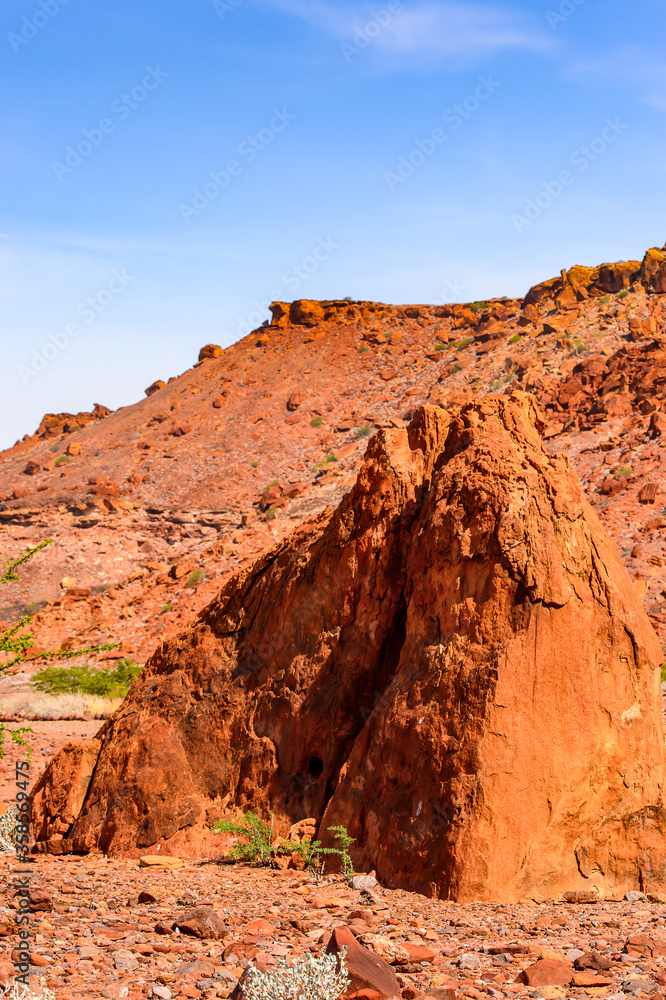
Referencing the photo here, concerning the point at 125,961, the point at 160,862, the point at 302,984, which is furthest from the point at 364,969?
the point at 160,862

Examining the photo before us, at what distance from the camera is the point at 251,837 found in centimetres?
819

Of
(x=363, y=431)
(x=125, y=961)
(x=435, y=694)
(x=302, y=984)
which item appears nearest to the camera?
(x=302, y=984)

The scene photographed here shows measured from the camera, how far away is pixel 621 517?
25.4m

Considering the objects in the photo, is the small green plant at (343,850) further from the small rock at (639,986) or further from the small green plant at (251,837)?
the small rock at (639,986)

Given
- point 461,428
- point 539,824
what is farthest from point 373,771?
point 461,428

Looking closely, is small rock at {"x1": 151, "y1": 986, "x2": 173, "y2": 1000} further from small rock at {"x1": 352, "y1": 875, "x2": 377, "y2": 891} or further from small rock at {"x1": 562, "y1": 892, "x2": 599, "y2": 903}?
small rock at {"x1": 562, "y1": 892, "x2": 599, "y2": 903}

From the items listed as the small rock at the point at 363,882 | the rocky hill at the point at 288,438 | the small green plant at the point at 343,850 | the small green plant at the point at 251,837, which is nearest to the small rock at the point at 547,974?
the small rock at the point at 363,882

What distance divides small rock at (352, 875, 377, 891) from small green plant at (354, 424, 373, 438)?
142ft

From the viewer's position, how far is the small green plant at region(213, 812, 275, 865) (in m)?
7.84

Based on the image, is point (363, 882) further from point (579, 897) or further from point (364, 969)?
point (364, 969)

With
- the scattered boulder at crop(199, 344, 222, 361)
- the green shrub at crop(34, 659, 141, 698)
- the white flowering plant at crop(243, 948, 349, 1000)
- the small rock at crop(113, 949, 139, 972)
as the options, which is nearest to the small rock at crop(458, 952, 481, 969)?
the white flowering plant at crop(243, 948, 349, 1000)

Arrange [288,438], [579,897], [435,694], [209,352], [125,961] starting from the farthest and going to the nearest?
[209,352] < [288,438] < [435,694] < [579,897] < [125,961]

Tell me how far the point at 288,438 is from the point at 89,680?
1138 inches

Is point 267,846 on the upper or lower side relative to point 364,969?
lower
